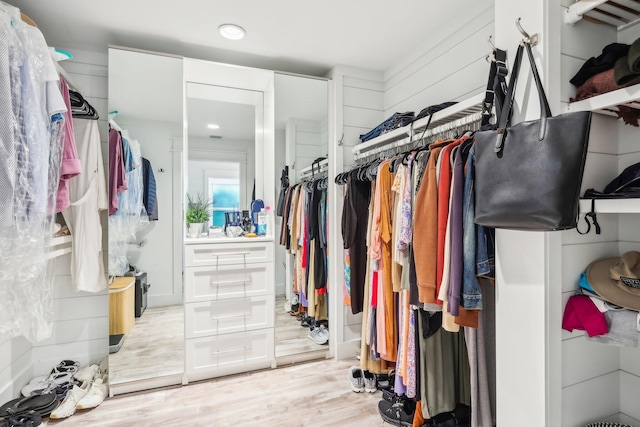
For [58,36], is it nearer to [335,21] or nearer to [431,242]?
[335,21]

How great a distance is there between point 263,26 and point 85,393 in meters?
2.64

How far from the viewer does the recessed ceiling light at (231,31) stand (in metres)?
2.07

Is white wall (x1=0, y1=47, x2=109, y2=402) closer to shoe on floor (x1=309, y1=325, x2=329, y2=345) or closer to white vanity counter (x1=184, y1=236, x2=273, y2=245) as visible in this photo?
white vanity counter (x1=184, y1=236, x2=273, y2=245)

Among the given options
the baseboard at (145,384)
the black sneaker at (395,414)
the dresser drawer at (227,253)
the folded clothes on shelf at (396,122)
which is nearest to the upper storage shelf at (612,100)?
the folded clothes on shelf at (396,122)

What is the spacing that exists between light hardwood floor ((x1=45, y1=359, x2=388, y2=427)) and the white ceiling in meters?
2.44

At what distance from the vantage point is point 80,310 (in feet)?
7.57

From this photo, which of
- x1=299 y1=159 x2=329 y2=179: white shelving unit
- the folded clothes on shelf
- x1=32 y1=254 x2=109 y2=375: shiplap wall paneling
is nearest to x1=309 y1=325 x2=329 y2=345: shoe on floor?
x1=299 y1=159 x2=329 y2=179: white shelving unit

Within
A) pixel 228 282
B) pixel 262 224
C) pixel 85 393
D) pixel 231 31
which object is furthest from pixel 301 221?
pixel 85 393

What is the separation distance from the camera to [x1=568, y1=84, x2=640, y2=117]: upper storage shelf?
2.93ft

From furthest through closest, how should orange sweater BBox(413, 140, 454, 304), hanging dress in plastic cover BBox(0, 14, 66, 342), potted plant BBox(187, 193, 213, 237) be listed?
potted plant BBox(187, 193, 213, 237), orange sweater BBox(413, 140, 454, 304), hanging dress in plastic cover BBox(0, 14, 66, 342)

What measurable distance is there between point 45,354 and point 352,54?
318 centimetres

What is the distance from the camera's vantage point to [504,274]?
116 centimetres

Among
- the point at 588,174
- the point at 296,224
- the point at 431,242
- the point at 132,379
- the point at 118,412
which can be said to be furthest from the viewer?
the point at 296,224

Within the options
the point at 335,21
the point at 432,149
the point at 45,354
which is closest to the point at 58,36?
the point at 335,21
